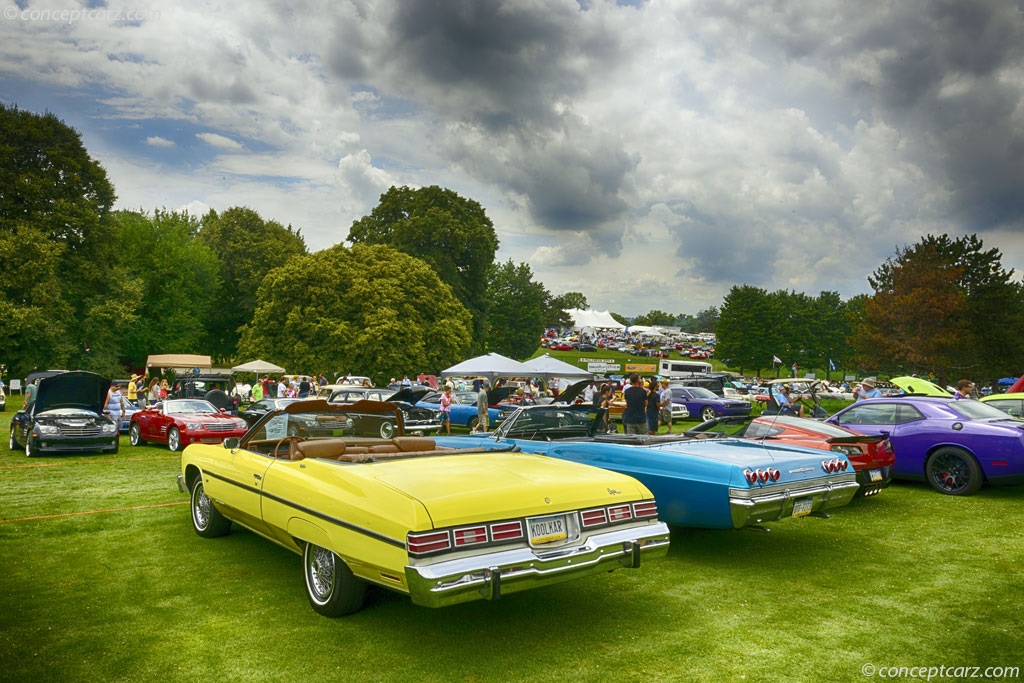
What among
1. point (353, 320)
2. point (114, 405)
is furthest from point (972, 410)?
point (353, 320)

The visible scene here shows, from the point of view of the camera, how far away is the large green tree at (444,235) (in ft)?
161

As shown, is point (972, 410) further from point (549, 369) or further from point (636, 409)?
point (549, 369)

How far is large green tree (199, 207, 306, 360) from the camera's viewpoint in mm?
52344

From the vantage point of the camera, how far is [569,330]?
150 m

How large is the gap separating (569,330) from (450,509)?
146 metres

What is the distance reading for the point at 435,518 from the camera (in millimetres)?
3922

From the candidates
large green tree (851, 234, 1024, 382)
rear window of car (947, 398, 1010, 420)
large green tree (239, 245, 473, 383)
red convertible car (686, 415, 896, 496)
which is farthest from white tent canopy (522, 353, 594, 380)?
large green tree (851, 234, 1024, 382)

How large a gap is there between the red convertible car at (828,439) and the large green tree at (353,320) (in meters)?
31.0

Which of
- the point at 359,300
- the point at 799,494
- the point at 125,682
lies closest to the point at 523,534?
the point at 125,682

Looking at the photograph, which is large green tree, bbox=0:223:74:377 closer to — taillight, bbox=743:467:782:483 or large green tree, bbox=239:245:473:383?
large green tree, bbox=239:245:473:383

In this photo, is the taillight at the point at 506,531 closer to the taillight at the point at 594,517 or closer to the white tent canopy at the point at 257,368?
the taillight at the point at 594,517

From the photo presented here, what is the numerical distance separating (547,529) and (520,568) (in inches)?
14.2

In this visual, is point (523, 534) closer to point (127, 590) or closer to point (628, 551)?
point (628, 551)

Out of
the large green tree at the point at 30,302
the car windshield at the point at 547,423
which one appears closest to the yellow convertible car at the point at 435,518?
the car windshield at the point at 547,423
